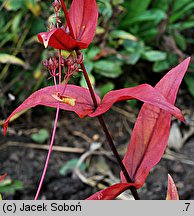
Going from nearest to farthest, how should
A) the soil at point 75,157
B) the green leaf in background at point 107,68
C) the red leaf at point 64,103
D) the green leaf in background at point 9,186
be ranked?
the red leaf at point 64,103, the green leaf in background at point 9,186, the soil at point 75,157, the green leaf in background at point 107,68

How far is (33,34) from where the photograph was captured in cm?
213

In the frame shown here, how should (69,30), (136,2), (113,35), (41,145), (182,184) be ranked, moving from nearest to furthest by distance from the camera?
(69,30), (182,184), (41,145), (113,35), (136,2)

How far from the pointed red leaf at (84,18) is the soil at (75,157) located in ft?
2.84

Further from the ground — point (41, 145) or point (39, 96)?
point (39, 96)

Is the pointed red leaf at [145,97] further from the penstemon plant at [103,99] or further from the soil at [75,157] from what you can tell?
the soil at [75,157]

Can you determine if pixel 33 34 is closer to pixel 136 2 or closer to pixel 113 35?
pixel 113 35

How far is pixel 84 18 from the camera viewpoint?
3.02 ft

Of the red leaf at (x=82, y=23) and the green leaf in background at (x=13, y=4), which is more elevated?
the red leaf at (x=82, y=23)

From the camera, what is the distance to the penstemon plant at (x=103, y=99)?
2.71 feet

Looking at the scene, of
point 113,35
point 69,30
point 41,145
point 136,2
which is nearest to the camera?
point 69,30

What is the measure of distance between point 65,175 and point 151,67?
0.84m

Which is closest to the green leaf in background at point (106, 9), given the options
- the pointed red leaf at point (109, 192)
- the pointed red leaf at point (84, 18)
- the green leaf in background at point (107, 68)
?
the green leaf in background at point (107, 68)

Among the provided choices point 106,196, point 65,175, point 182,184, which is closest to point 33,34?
point 65,175

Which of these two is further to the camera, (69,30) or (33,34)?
(33,34)
